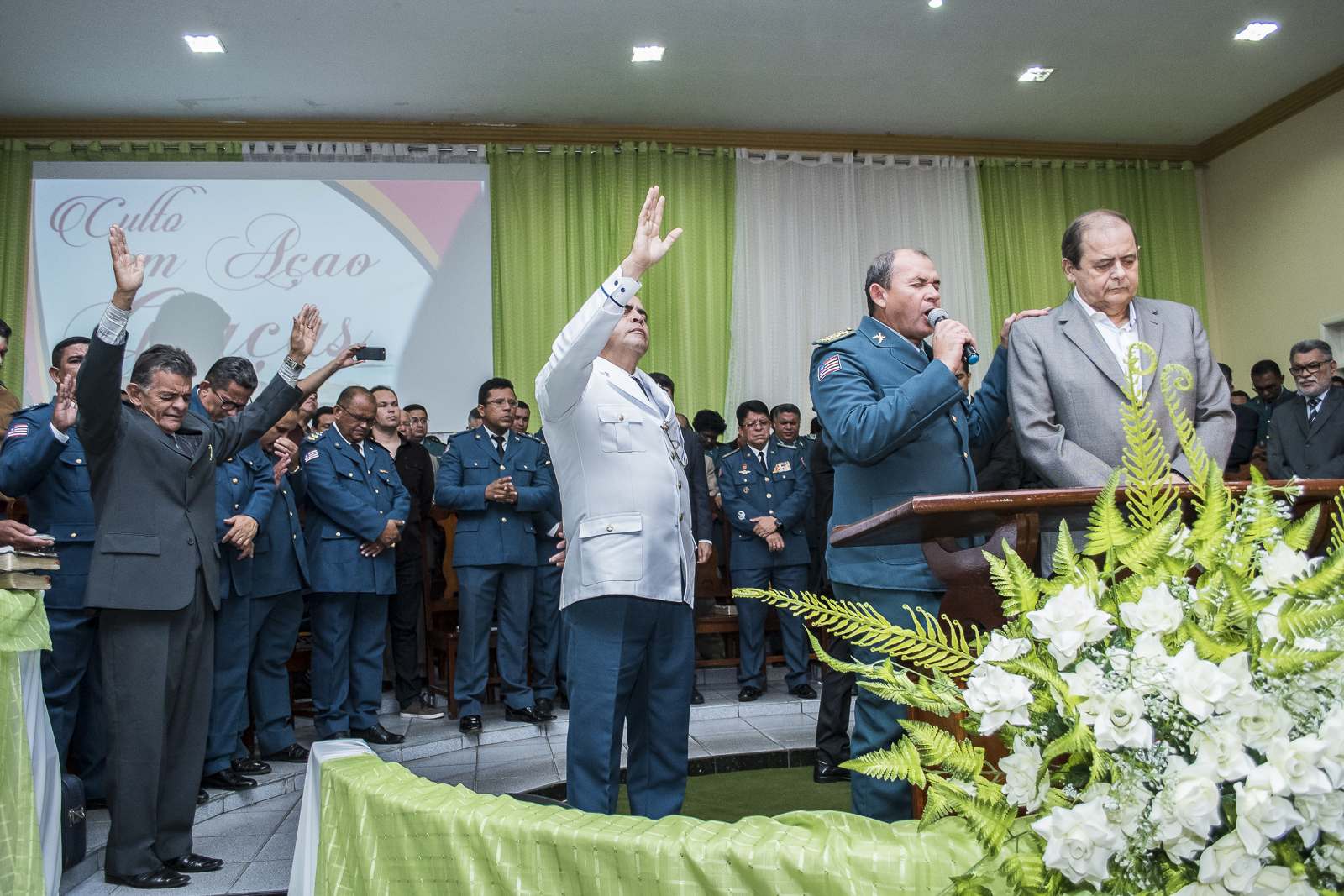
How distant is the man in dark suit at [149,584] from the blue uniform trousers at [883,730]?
1821 millimetres

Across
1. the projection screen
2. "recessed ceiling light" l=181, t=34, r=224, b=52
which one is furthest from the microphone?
"recessed ceiling light" l=181, t=34, r=224, b=52

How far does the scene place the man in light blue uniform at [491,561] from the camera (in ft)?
14.6

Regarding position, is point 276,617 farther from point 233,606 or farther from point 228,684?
point 228,684

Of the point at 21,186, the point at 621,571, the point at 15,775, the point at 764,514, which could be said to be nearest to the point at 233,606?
the point at 15,775

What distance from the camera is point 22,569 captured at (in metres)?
2.17

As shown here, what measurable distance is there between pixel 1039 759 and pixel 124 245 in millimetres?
2612

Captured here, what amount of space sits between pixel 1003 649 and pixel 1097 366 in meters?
1.41

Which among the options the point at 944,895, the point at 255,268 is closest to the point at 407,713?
the point at 255,268

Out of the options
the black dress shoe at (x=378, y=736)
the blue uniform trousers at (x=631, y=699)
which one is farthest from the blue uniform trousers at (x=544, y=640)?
the blue uniform trousers at (x=631, y=699)

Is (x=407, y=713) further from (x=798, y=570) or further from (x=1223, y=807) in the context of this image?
(x=1223, y=807)

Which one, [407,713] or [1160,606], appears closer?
[1160,606]

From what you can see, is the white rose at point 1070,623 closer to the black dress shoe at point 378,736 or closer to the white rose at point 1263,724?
the white rose at point 1263,724

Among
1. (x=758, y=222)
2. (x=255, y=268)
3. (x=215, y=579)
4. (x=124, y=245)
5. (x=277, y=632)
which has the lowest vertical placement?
(x=277, y=632)

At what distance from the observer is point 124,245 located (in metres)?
2.57
